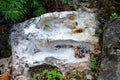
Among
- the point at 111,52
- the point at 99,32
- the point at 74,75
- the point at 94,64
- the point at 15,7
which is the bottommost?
the point at 74,75

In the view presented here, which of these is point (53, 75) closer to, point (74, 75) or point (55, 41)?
point (74, 75)

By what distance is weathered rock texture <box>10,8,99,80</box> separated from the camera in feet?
14.7

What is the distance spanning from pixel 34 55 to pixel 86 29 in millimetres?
1096

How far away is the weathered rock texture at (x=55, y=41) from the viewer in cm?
Answer: 448

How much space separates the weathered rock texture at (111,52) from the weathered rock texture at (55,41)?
1.06 ft

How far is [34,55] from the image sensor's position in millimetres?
4691

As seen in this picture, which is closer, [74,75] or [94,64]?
[74,75]

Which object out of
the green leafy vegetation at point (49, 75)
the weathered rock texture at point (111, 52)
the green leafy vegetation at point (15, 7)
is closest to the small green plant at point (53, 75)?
the green leafy vegetation at point (49, 75)

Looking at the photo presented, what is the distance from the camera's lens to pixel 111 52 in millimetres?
4191

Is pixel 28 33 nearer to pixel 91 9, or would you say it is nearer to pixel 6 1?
pixel 6 1

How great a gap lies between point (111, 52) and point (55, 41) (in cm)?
110

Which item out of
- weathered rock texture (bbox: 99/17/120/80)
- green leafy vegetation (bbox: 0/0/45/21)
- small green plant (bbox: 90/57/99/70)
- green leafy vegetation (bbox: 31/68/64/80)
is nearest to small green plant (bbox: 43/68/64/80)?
green leafy vegetation (bbox: 31/68/64/80)

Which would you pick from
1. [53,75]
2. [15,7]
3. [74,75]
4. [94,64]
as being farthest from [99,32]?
[15,7]

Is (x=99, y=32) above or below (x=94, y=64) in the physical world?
above
